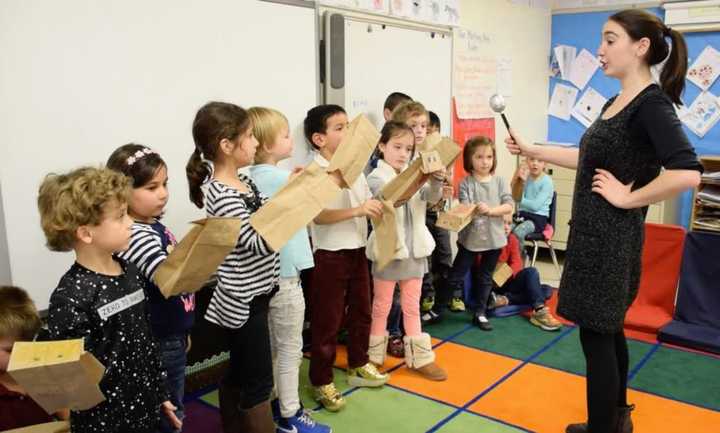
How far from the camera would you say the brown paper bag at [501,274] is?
11.5 feet

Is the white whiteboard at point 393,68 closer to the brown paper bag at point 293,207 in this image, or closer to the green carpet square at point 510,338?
the green carpet square at point 510,338

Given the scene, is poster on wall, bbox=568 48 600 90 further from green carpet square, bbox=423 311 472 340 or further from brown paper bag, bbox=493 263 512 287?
green carpet square, bbox=423 311 472 340

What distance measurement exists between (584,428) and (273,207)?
1426mm

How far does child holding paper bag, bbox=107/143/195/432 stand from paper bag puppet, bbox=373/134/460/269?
2.81 feet

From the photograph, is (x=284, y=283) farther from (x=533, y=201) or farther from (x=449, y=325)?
(x=533, y=201)

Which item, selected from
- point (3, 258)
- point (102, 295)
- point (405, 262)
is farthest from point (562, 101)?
point (102, 295)

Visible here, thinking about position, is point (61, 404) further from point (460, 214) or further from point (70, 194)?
point (460, 214)

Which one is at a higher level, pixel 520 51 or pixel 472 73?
pixel 520 51

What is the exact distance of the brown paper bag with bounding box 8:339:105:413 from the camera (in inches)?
45.8

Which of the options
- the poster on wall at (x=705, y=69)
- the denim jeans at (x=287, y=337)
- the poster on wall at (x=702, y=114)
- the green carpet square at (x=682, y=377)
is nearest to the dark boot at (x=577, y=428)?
the green carpet square at (x=682, y=377)

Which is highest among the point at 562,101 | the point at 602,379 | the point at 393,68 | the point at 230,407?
the point at 393,68

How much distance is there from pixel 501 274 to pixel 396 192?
1377 mm

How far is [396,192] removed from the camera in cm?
240

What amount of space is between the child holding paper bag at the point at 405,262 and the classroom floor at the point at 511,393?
0.13 metres
